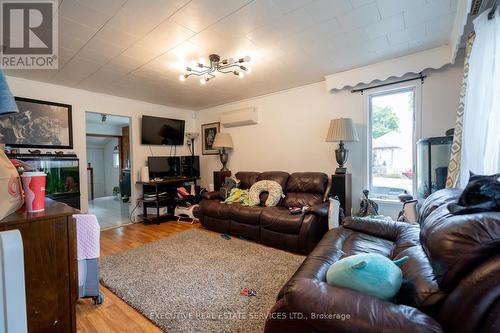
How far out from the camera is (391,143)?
9.95 ft

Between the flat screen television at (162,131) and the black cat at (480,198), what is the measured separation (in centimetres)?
442

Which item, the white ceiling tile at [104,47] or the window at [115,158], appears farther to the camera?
the window at [115,158]

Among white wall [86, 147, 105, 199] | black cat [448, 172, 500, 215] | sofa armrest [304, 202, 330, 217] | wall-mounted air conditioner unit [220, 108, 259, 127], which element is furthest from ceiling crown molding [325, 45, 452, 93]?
white wall [86, 147, 105, 199]

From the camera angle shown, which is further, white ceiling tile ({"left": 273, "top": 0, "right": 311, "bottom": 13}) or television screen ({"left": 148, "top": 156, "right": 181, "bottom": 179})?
television screen ({"left": 148, "top": 156, "right": 181, "bottom": 179})

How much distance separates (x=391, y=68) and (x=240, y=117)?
2.48m

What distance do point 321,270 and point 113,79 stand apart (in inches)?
139

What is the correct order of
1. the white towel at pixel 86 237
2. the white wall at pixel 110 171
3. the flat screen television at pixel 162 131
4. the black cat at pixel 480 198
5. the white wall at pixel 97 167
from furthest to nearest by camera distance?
the white wall at pixel 110 171 < the white wall at pixel 97 167 < the flat screen television at pixel 162 131 < the white towel at pixel 86 237 < the black cat at pixel 480 198

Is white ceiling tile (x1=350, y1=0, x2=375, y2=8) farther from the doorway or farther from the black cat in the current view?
the doorway

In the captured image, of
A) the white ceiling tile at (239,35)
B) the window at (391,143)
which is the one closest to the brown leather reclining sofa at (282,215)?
the window at (391,143)

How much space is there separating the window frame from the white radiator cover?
3414 mm

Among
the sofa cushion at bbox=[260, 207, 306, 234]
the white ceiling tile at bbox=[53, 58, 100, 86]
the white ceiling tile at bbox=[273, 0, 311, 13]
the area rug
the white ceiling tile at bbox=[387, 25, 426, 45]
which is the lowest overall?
the area rug

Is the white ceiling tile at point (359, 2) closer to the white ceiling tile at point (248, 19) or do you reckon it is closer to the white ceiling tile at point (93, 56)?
the white ceiling tile at point (248, 19)

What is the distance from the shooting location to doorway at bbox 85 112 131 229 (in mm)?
5108

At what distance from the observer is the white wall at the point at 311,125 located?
262cm
